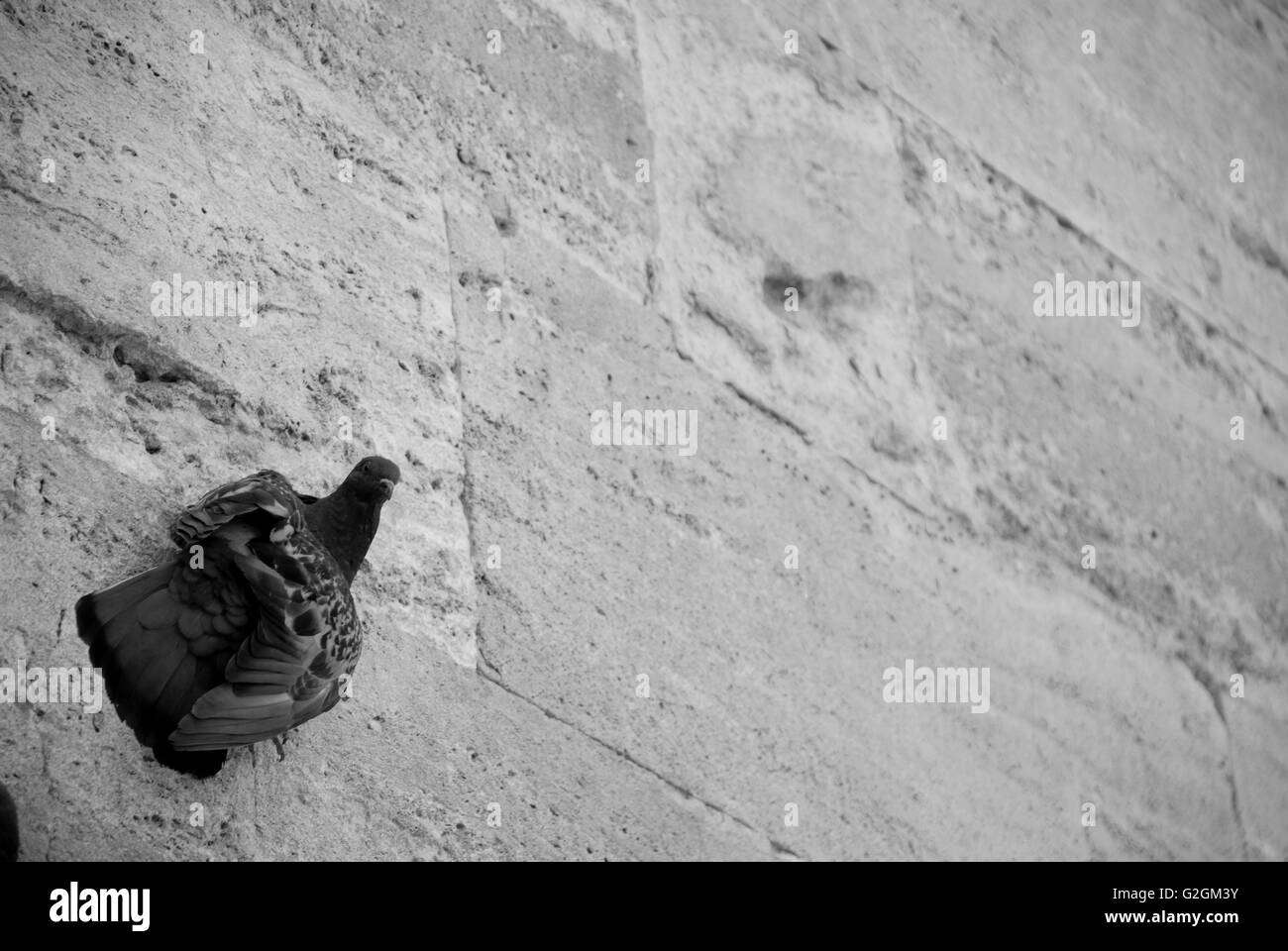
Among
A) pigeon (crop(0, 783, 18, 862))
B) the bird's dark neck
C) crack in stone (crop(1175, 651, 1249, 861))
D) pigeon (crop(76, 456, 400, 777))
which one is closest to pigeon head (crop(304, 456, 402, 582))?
the bird's dark neck

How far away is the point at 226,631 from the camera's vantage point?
2.83m

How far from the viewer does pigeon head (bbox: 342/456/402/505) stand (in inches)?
124

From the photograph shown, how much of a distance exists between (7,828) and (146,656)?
366 millimetres

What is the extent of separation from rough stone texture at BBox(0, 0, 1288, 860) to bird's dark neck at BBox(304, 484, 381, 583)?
0.29 metres

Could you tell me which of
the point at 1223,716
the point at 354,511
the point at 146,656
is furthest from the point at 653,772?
the point at 1223,716

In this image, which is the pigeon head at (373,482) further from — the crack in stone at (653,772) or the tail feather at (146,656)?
the crack in stone at (653,772)

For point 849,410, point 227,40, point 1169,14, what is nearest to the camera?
point 227,40

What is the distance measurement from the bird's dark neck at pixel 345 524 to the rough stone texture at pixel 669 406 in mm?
293

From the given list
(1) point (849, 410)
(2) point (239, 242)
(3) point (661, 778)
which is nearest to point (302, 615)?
(2) point (239, 242)

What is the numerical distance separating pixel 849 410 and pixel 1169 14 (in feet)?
9.96

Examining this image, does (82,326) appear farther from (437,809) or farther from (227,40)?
(437,809)

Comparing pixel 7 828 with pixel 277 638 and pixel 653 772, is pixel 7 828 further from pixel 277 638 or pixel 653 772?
pixel 653 772

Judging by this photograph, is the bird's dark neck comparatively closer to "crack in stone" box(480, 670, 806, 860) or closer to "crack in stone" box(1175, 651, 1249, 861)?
"crack in stone" box(480, 670, 806, 860)

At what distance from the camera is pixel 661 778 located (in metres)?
3.86
